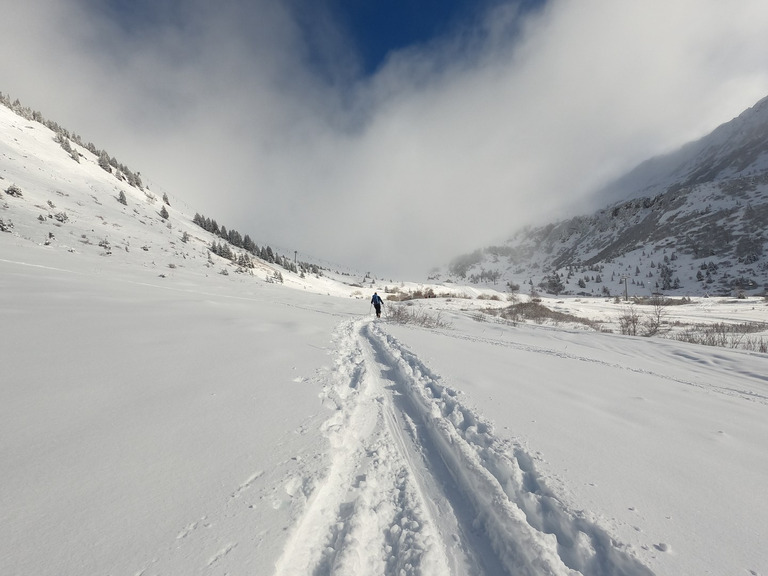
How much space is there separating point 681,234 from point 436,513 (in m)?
91.3

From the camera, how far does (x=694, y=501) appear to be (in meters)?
2.08

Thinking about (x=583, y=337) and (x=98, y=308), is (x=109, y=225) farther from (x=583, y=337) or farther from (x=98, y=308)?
(x=583, y=337)

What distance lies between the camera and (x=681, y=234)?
64500 millimetres

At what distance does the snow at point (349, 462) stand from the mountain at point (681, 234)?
4873cm

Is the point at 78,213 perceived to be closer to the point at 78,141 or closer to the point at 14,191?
the point at 14,191

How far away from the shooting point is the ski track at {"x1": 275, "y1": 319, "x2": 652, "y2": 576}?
171 centimetres

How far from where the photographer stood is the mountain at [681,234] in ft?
162

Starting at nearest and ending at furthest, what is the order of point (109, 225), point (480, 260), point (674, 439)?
1. point (674, 439)
2. point (109, 225)
3. point (480, 260)

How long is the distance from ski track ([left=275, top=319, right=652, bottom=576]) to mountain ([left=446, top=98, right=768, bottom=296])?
50308 mm

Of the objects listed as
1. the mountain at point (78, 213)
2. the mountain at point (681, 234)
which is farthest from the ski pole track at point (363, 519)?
the mountain at point (681, 234)

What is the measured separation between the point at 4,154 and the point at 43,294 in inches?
1569

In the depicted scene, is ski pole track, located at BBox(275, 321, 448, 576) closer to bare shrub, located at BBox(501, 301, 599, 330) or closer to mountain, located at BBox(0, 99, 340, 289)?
bare shrub, located at BBox(501, 301, 599, 330)

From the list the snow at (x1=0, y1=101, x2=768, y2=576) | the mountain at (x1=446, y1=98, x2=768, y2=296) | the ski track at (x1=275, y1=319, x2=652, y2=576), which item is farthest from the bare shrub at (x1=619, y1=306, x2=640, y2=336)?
the mountain at (x1=446, y1=98, x2=768, y2=296)

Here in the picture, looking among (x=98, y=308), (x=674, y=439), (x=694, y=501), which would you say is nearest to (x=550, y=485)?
(x=694, y=501)
